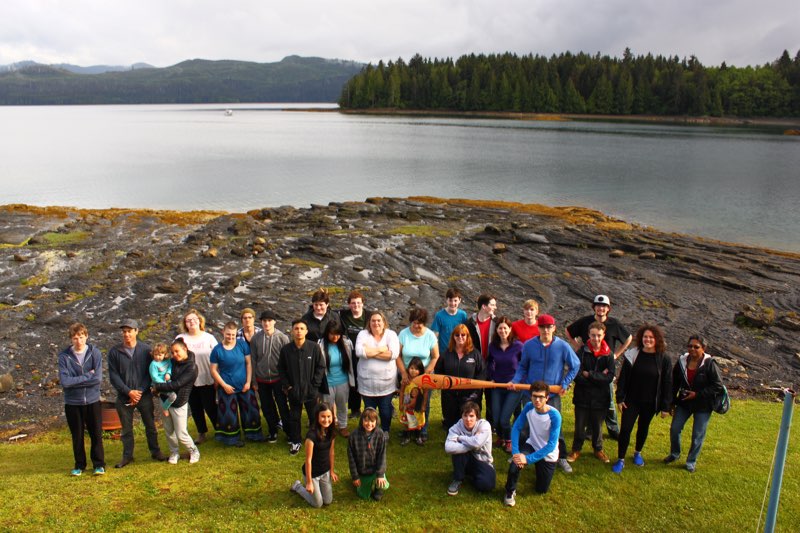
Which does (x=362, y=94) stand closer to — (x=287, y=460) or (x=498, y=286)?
(x=498, y=286)

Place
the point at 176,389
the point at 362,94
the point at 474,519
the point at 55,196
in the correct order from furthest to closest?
1. the point at 362,94
2. the point at 55,196
3. the point at 176,389
4. the point at 474,519

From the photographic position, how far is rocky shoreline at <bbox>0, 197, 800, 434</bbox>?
16203mm

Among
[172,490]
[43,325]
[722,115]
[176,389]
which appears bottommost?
[43,325]

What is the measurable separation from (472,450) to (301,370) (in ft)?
9.32

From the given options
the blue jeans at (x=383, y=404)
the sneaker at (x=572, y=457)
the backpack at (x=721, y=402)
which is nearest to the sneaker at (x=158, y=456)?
the blue jeans at (x=383, y=404)

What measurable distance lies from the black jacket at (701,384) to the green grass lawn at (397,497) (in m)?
0.99

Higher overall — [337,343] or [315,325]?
[315,325]

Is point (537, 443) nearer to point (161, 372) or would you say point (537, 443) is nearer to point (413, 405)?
point (413, 405)

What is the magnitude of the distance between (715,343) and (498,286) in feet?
25.6

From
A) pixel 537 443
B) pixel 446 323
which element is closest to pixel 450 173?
pixel 446 323

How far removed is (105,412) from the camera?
32.4ft

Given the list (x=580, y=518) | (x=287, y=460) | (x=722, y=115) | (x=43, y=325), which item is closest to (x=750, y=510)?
(x=580, y=518)

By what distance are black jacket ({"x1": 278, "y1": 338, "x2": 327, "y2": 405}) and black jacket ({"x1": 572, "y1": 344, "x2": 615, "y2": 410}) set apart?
4.01 m

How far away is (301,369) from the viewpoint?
8.52 meters
